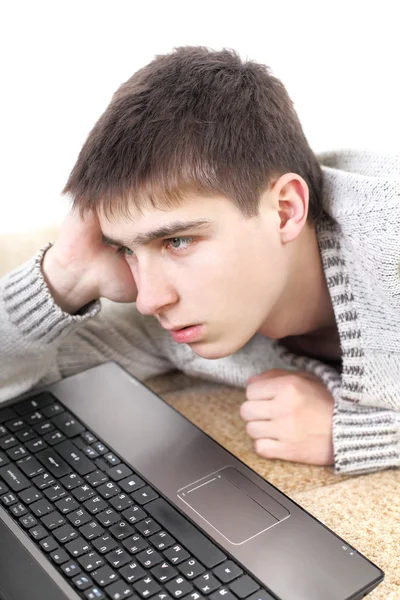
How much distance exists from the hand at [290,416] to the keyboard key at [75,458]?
197 millimetres

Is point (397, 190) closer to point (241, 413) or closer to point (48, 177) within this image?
point (241, 413)

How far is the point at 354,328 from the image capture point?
0.82 meters

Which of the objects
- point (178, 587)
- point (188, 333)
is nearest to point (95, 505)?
point (178, 587)

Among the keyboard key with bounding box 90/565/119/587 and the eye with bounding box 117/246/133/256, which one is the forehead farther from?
the keyboard key with bounding box 90/565/119/587

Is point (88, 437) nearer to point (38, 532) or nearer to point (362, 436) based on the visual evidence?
point (38, 532)

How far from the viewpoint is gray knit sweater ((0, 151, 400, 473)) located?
77cm

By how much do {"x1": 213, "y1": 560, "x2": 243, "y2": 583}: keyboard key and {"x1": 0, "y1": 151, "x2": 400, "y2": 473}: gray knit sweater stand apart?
226 mm

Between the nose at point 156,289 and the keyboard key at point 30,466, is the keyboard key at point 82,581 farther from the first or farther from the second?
the nose at point 156,289

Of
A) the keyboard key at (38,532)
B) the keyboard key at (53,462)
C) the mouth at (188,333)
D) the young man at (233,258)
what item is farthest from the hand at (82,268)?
the keyboard key at (38,532)

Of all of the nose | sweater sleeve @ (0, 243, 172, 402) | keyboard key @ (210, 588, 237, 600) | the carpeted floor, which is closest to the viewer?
keyboard key @ (210, 588, 237, 600)

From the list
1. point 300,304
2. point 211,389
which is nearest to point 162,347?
point 211,389

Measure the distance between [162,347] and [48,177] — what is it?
0.41 metres

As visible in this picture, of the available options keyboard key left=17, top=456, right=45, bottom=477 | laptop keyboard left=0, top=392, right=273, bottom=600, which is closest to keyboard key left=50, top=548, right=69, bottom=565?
laptop keyboard left=0, top=392, right=273, bottom=600

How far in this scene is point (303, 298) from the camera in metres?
0.92
